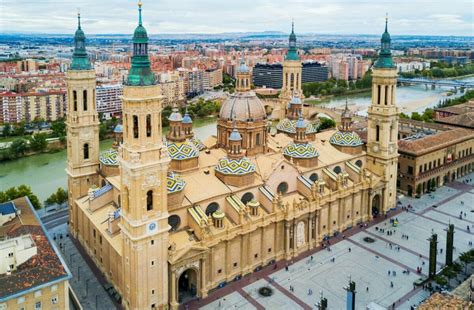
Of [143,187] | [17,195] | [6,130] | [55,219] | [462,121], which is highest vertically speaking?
[462,121]

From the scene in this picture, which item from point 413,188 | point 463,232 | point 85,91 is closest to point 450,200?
point 413,188

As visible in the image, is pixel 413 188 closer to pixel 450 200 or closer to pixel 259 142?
pixel 450 200

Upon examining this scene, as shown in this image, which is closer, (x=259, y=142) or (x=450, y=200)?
(x=259, y=142)

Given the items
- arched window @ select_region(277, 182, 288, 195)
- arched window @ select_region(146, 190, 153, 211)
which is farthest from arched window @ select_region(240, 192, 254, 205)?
arched window @ select_region(146, 190, 153, 211)

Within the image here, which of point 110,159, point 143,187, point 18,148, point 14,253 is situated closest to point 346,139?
point 110,159

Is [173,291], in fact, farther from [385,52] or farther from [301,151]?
[385,52]

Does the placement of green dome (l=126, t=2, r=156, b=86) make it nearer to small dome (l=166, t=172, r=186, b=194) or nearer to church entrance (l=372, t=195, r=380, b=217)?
small dome (l=166, t=172, r=186, b=194)
